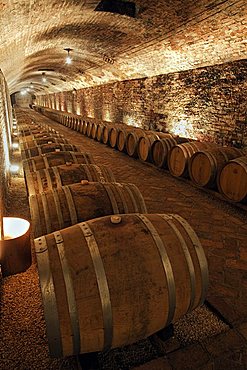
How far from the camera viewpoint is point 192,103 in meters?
7.98

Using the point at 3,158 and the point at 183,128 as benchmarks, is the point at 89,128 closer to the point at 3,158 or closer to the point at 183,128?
the point at 183,128

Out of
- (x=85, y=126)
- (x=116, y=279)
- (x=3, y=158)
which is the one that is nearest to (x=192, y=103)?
(x=3, y=158)

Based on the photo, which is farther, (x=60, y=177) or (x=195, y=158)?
(x=195, y=158)

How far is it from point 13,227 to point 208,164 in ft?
13.1

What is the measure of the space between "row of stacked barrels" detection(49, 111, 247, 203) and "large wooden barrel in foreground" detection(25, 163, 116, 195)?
8.66ft

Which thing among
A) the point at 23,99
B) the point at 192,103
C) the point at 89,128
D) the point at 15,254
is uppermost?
the point at 23,99

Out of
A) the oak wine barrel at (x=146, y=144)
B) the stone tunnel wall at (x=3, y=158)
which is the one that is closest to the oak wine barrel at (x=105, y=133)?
the oak wine barrel at (x=146, y=144)

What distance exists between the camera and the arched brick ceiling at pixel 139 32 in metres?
4.62

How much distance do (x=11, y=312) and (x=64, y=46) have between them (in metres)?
9.29

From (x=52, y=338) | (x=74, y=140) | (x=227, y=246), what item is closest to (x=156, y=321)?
(x=52, y=338)

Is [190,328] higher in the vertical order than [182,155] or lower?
lower

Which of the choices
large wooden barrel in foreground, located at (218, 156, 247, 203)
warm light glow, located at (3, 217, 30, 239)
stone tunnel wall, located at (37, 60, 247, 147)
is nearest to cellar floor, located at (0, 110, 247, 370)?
warm light glow, located at (3, 217, 30, 239)

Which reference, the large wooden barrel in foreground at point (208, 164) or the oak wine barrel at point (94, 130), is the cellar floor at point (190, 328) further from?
the oak wine barrel at point (94, 130)

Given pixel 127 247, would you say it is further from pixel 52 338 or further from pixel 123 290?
pixel 52 338
